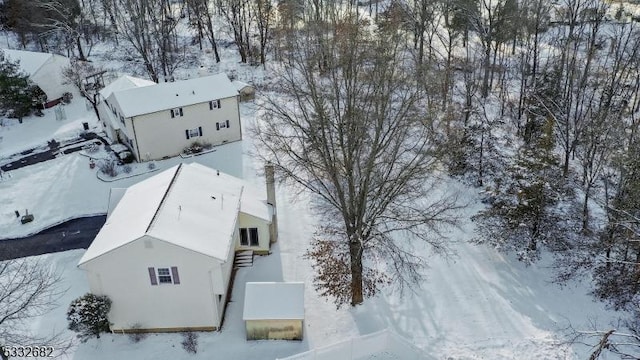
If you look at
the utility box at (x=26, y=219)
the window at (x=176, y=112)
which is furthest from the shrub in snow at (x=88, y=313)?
the window at (x=176, y=112)

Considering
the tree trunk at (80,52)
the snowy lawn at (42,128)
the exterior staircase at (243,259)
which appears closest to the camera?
the exterior staircase at (243,259)

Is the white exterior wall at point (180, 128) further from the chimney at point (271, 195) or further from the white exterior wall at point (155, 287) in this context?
the white exterior wall at point (155, 287)

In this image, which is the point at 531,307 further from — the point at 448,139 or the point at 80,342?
the point at 80,342

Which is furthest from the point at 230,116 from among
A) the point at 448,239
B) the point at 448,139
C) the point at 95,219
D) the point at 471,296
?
the point at 471,296

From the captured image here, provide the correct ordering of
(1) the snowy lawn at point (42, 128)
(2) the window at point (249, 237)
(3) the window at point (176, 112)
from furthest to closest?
(1) the snowy lawn at point (42, 128) < (3) the window at point (176, 112) < (2) the window at point (249, 237)

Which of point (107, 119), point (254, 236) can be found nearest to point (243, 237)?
point (254, 236)

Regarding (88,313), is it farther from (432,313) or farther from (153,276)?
(432,313)
